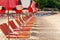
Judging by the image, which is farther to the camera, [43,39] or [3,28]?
[43,39]

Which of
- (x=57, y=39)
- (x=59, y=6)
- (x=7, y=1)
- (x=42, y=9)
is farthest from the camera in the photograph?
(x=59, y=6)

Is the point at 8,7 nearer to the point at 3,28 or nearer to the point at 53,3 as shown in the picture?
the point at 3,28

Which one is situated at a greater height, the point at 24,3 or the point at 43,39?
the point at 24,3

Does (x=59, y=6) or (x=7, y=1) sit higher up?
(x=7, y=1)

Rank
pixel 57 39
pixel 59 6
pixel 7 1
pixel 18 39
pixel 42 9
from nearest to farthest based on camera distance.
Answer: pixel 7 1 → pixel 18 39 → pixel 57 39 → pixel 42 9 → pixel 59 6

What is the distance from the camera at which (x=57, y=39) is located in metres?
18.6

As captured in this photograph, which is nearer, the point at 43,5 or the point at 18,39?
the point at 18,39

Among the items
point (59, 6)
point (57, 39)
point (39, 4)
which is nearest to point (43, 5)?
point (39, 4)

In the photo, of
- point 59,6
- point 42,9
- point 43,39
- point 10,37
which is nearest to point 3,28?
point 10,37

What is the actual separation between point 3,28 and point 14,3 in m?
3.66

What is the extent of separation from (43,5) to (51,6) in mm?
3628

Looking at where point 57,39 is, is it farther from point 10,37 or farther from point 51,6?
point 51,6

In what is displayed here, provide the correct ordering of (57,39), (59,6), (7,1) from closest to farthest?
(7,1) < (57,39) < (59,6)

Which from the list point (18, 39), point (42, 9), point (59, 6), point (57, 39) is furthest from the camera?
point (59, 6)
